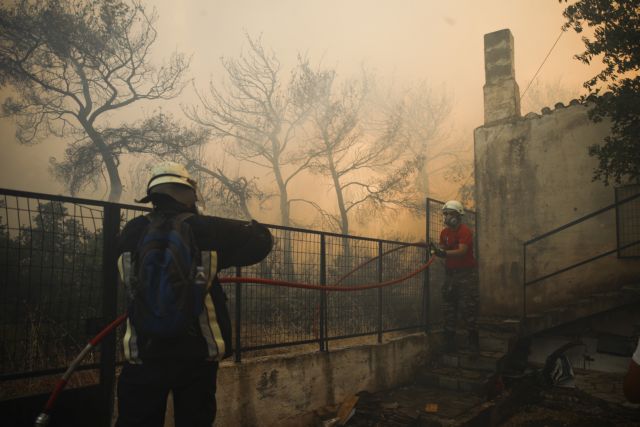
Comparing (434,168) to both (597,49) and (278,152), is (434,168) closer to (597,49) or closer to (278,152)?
(278,152)

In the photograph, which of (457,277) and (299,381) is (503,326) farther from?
(299,381)

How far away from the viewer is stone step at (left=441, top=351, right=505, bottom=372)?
652 centimetres

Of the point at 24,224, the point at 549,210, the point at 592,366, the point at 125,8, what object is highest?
the point at 125,8

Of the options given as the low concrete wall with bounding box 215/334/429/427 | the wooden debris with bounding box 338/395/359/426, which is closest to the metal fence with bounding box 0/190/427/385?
the low concrete wall with bounding box 215/334/429/427

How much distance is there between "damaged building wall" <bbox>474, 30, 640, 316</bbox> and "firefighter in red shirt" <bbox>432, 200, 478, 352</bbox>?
354 cm

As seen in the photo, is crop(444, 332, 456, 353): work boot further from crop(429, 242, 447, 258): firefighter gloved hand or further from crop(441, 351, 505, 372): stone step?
crop(429, 242, 447, 258): firefighter gloved hand

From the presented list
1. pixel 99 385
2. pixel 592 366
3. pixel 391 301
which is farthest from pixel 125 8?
pixel 592 366

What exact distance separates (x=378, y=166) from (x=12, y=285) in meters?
19.8

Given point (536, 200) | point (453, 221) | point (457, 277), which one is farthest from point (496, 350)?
point (536, 200)

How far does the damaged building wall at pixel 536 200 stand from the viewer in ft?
29.6

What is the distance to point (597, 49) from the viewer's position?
21.4ft

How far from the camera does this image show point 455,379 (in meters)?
6.29

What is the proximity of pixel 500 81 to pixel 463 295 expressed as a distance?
22.6ft

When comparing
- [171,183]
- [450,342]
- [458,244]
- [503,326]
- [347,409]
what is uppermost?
[171,183]
